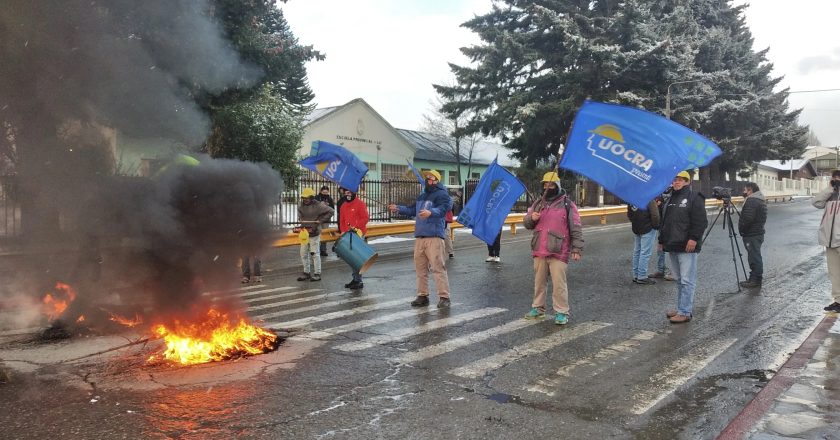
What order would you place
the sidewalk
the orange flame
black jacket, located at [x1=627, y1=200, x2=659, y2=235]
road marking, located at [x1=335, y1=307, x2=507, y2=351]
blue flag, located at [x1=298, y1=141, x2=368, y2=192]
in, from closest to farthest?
the sidewalk < road marking, located at [x1=335, y1=307, x2=507, y2=351] < the orange flame < black jacket, located at [x1=627, y1=200, x2=659, y2=235] < blue flag, located at [x1=298, y1=141, x2=368, y2=192]

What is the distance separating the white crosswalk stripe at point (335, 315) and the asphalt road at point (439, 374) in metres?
0.03

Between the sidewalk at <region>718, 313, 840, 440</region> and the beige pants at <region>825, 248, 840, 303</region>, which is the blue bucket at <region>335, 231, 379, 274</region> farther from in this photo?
the beige pants at <region>825, 248, 840, 303</region>

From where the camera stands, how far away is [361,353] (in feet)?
16.9

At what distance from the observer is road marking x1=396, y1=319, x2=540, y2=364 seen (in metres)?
5.04

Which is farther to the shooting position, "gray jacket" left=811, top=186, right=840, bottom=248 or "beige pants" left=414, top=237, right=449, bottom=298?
"beige pants" left=414, top=237, right=449, bottom=298

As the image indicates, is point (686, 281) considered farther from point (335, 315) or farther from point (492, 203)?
point (335, 315)

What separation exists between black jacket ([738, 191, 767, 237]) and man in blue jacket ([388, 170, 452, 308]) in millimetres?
4651

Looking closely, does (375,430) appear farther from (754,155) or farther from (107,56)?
(754,155)

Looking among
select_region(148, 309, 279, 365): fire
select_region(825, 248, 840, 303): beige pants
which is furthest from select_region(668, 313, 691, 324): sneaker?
select_region(148, 309, 279, 365): fire

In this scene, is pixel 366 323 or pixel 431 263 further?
pixel 431 263

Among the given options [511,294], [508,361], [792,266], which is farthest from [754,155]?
[508,361]

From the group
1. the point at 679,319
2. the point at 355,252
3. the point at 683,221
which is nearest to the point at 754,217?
the point at 683,221

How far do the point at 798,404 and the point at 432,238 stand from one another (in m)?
4.23

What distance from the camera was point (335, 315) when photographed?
6812mm
